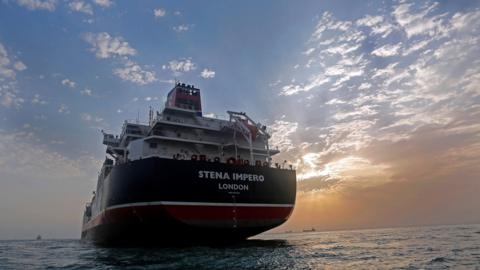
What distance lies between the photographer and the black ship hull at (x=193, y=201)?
17688 mm

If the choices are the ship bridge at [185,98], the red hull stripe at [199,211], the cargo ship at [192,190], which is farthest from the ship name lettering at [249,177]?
the ship bridge at [185,98]

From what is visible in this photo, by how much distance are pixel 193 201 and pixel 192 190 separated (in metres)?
0.56

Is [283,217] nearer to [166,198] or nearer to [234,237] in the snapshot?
[234,237]

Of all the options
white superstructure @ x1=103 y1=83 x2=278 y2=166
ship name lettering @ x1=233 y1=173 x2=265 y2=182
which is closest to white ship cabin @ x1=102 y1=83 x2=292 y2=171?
white superstructure @ x1=103 y1=83 x2=278 y2=166

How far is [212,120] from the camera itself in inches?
1015

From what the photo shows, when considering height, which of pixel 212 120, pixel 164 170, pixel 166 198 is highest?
pixel 212 120

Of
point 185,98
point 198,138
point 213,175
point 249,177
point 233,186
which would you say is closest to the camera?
point 213,175

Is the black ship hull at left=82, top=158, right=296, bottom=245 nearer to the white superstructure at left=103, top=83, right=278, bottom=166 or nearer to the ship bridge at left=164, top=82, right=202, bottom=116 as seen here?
the white superstructure at left=103, top=83, right=278, bottom=166

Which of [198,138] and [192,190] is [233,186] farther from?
[198,138]

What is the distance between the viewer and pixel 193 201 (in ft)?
59.2

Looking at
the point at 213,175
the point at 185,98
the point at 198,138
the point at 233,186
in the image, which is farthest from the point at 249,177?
the point at 185,98

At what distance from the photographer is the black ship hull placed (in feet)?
58.0

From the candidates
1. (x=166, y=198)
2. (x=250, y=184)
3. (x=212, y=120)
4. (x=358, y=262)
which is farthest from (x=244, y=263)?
(x=212, y=120)

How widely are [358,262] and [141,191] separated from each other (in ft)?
36.1
